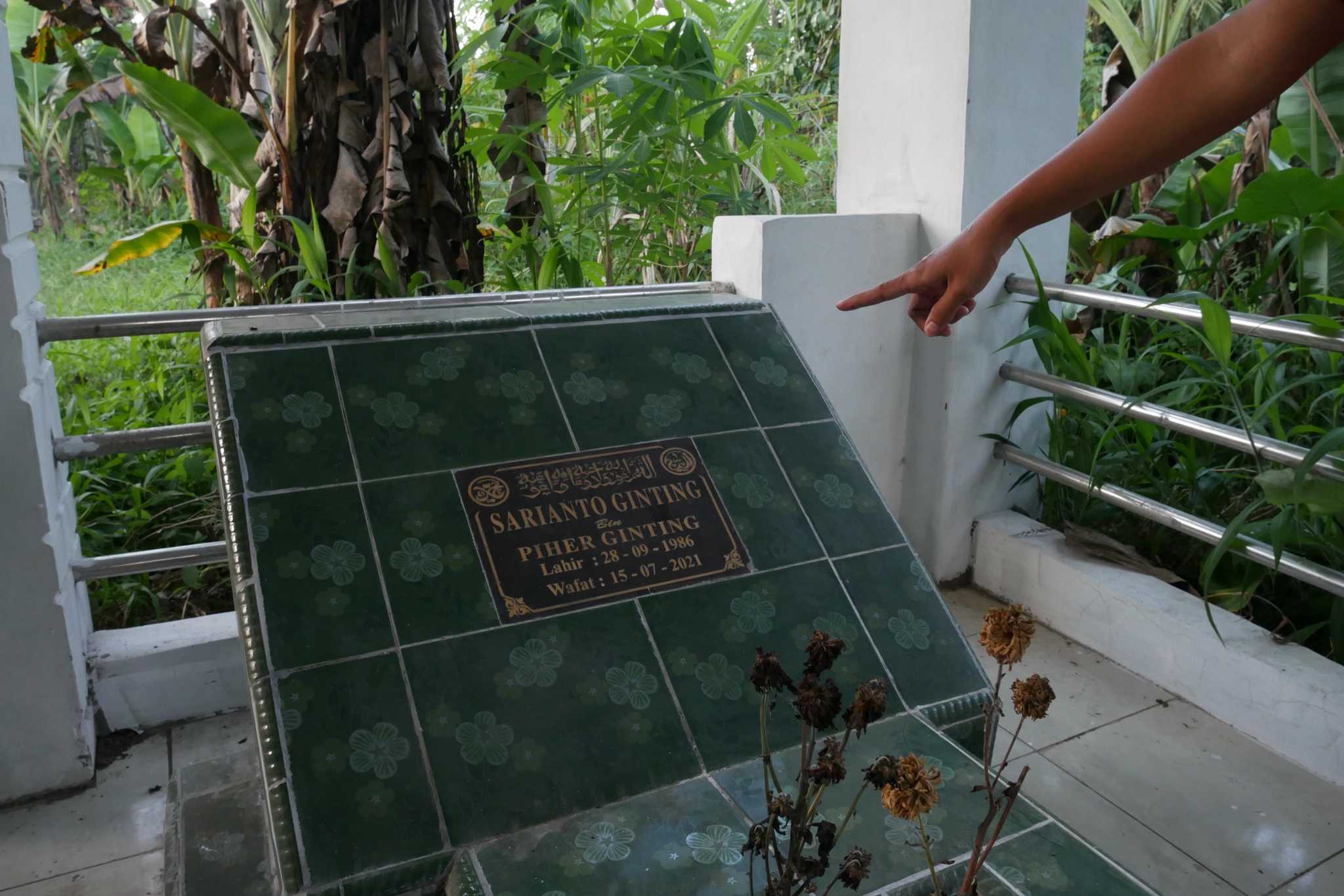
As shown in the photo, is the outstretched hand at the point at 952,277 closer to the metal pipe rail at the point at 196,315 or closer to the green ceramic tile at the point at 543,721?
the green ceramic tile at the point at 543,721

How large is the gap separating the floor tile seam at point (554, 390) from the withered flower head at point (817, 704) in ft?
2.91

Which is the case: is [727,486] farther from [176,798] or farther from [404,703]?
[176,798]

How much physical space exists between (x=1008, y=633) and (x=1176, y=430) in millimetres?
1680

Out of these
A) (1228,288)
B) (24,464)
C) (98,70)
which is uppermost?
(98,70)

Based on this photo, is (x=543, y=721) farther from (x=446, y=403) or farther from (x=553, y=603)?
(x=446, y=403)

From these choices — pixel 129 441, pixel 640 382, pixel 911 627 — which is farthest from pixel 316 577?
pixel 129 441

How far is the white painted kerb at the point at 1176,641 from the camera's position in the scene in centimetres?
192

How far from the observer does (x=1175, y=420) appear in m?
2.16

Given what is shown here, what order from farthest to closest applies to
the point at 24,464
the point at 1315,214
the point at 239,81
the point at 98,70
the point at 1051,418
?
1. the point at 98,70
2. the point at 239,81
3. the point at 1051,418
4. the point at 1315,214
5. the point at 24,464

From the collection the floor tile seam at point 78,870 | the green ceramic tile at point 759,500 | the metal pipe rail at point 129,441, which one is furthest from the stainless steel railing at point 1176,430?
the floor tile seam at point 78,870

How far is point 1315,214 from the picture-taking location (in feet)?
6.87

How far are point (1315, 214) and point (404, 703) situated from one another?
2019mm

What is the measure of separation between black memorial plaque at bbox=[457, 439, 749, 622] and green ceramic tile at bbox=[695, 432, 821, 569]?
26mm

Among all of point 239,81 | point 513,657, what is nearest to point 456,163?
point 239,81
